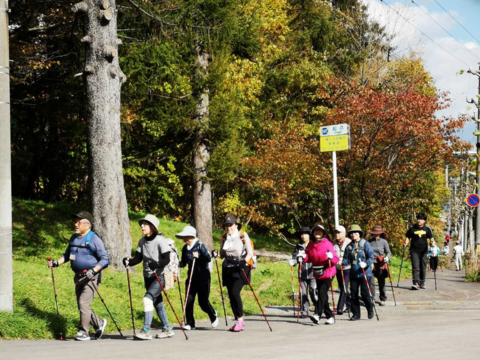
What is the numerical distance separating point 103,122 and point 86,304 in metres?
6.02

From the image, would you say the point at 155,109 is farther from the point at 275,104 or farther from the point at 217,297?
the point at 275,104

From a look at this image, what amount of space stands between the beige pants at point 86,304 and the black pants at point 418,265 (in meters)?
9.94

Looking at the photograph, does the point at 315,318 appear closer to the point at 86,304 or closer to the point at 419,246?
the point at 86,304

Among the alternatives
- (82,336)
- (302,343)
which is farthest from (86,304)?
(302,343)

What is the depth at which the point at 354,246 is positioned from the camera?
42.5ft

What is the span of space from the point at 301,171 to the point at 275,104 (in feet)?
36.0

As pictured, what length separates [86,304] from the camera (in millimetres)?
9727

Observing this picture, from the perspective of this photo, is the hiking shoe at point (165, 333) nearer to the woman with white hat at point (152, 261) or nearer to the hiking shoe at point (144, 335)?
the woman with white hat at point (152, 261)

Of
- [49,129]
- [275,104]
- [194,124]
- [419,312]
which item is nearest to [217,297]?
[419,312]

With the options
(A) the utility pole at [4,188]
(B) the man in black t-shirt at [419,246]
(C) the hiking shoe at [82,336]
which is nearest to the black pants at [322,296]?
(C) the hiking shoe at [82,336]

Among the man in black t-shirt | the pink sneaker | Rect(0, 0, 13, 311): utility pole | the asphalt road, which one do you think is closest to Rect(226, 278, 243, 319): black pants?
the pink sneaker

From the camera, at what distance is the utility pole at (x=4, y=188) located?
9898 mm

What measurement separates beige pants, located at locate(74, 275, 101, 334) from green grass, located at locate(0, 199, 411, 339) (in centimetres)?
52

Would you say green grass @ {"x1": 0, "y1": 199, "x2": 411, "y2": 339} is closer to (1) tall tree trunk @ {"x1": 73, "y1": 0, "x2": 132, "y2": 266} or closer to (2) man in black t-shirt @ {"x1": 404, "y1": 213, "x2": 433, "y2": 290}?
(1) tall tree trunk @ {"x1": 73, "y1": 0, "x2": 132, "y2": 266}
